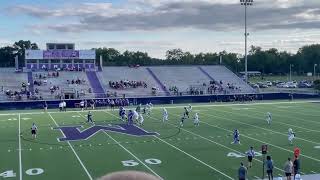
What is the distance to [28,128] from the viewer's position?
90.0 ft

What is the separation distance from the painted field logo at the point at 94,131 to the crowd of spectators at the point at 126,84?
24.0 metres

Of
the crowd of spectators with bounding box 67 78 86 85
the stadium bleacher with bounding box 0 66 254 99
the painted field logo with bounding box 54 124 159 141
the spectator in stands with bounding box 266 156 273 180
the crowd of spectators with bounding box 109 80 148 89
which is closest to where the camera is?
the spectator in stands with bounding box 266 156 273 180

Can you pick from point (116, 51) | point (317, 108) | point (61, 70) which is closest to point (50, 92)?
point (61, 70)

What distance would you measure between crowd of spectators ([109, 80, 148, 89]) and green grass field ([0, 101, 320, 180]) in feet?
66.1

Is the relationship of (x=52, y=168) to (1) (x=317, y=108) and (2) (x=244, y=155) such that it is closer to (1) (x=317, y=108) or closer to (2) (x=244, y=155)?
(2) (x=244, y=155)

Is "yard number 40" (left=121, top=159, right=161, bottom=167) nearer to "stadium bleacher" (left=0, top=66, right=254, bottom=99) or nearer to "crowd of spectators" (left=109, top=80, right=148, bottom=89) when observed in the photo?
"stadium bleacher" (left=0, top=66, right=254, bottom=99)

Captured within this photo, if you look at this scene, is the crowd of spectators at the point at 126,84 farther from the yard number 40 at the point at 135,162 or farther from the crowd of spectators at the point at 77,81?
the yard number 40 at the point at 135,162

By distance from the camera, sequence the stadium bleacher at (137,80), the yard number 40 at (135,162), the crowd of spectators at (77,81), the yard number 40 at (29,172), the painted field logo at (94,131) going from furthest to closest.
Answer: the crowd of spectators at (77,81) → the stadium bleacher at (137,80) → the painted field logo at (94,131) → the yard number 40 at (135,162) → the yard number 40 at (29,172)

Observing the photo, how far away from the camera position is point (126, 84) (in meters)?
53.0

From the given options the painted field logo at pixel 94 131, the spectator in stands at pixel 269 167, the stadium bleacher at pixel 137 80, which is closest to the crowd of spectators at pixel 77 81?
the stadium bleacher at pixel 137 80

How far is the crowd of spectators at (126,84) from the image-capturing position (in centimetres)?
5205

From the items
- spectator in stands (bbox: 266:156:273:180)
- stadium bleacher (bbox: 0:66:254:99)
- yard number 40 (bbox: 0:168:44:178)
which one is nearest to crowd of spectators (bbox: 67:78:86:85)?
stadium bleacher (bbox: 0:66:254:99)

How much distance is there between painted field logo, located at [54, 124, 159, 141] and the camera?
77.5 feet

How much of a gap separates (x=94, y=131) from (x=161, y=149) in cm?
690
